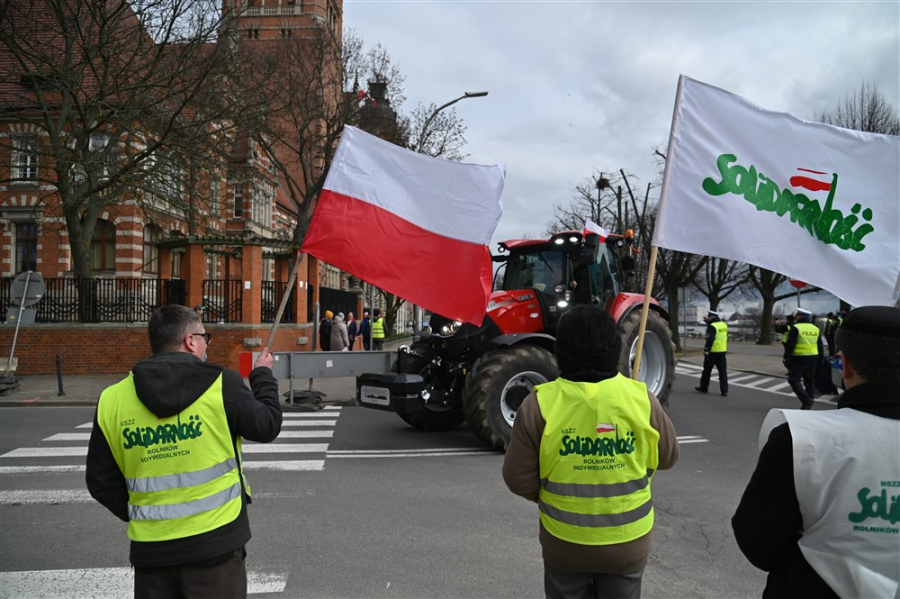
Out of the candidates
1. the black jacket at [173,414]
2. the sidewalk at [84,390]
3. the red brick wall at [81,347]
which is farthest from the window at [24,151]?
the black jacket at [173,414]

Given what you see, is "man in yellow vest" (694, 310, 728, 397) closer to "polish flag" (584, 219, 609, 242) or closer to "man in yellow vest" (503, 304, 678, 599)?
"polish flag" (584, 219, 609, 242)

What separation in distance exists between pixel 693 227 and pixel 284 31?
3242 centimetres

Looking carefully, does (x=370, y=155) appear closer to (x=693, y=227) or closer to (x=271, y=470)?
(x=693, y=227)

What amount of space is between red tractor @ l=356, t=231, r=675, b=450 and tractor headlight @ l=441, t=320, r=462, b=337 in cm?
2

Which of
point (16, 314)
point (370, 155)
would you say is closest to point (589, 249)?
point (370, 155)

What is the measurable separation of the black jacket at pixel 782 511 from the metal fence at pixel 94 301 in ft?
61.3

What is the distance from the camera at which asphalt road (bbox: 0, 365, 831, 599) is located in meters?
4.45

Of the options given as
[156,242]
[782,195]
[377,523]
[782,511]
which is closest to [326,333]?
[156,242]

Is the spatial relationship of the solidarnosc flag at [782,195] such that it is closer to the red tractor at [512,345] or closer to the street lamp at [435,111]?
the red tractor at [512,345]

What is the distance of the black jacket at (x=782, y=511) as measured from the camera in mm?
1865

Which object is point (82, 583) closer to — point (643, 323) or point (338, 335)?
point (643, 323)

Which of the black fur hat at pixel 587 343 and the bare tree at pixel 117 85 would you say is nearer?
the black fur hat at pixel 587 343

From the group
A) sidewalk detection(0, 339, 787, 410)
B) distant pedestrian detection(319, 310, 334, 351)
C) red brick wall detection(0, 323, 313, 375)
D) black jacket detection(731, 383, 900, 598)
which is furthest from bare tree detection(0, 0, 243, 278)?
black jacket detection(731, 383, 900, 598)

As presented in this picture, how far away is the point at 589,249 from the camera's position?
8.62 meters
